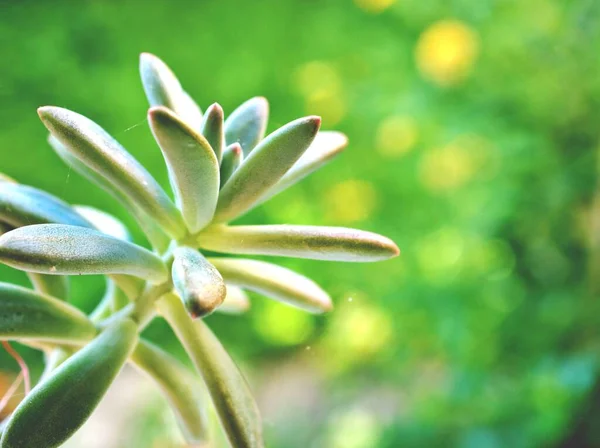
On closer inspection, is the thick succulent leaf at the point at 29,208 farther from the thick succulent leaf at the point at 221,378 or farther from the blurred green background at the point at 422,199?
the blurred green background at the point at 422,199

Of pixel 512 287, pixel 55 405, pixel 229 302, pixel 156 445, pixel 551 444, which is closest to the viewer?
pixel 55 405

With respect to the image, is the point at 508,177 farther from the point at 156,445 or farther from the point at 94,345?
the point at 94,345

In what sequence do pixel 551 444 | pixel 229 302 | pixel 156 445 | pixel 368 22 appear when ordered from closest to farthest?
pixel 229 302 → pixel 156 445 → pixel 551 444 → pixel 368 22

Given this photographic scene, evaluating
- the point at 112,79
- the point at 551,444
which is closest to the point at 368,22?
the point at 112,79

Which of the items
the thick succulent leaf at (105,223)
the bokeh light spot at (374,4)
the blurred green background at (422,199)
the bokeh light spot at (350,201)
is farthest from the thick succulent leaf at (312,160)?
the bokeh light spot at (374,4)

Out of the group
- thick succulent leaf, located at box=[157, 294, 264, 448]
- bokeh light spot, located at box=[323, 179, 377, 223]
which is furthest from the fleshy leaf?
bokeh light spot, located at box=[323, 179, 377, 223]

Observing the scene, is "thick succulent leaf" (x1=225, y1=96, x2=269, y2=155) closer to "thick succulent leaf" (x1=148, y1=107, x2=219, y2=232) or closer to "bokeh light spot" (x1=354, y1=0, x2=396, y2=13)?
"thick succulent leaf" (x1=148, y1=107, x2=219, y2=232)

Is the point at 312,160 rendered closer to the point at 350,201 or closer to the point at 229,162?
the point at 229,162

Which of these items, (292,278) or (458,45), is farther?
(458,45)
